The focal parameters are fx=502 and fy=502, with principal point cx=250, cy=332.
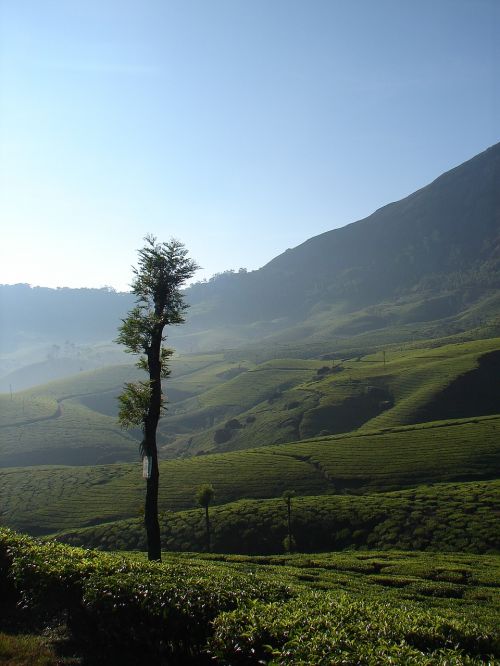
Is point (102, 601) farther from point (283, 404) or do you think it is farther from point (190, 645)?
point (283, 404)

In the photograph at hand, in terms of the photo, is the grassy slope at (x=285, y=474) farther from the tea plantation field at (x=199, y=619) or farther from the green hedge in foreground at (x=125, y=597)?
the tea plantation field at (x=199, y=619)

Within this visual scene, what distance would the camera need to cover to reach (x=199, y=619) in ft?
35.2

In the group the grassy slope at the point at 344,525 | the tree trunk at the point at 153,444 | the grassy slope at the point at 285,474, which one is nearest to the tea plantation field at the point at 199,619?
the tree trunk at the point at 153,444

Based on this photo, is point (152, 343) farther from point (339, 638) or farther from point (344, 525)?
point (344, 525)

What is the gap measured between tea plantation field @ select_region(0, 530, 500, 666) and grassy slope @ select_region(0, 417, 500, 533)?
79.8 m

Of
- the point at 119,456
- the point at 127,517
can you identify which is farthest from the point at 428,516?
the point at 119,456

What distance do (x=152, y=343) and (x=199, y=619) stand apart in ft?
60.1

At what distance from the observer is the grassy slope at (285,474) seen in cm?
10031

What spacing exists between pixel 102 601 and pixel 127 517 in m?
98.0

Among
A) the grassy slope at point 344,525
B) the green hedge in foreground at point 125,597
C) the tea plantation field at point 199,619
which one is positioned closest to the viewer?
the tea plantation field at point 199,619

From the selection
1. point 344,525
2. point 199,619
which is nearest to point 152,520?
point 199,619

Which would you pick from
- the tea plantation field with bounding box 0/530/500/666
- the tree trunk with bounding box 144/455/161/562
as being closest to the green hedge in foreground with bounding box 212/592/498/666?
the tea plantation field with bounding box 0/530/500/666

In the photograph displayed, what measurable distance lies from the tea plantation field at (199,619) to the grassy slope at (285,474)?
79.8 meters

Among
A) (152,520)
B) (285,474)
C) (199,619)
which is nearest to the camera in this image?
(199,619)
